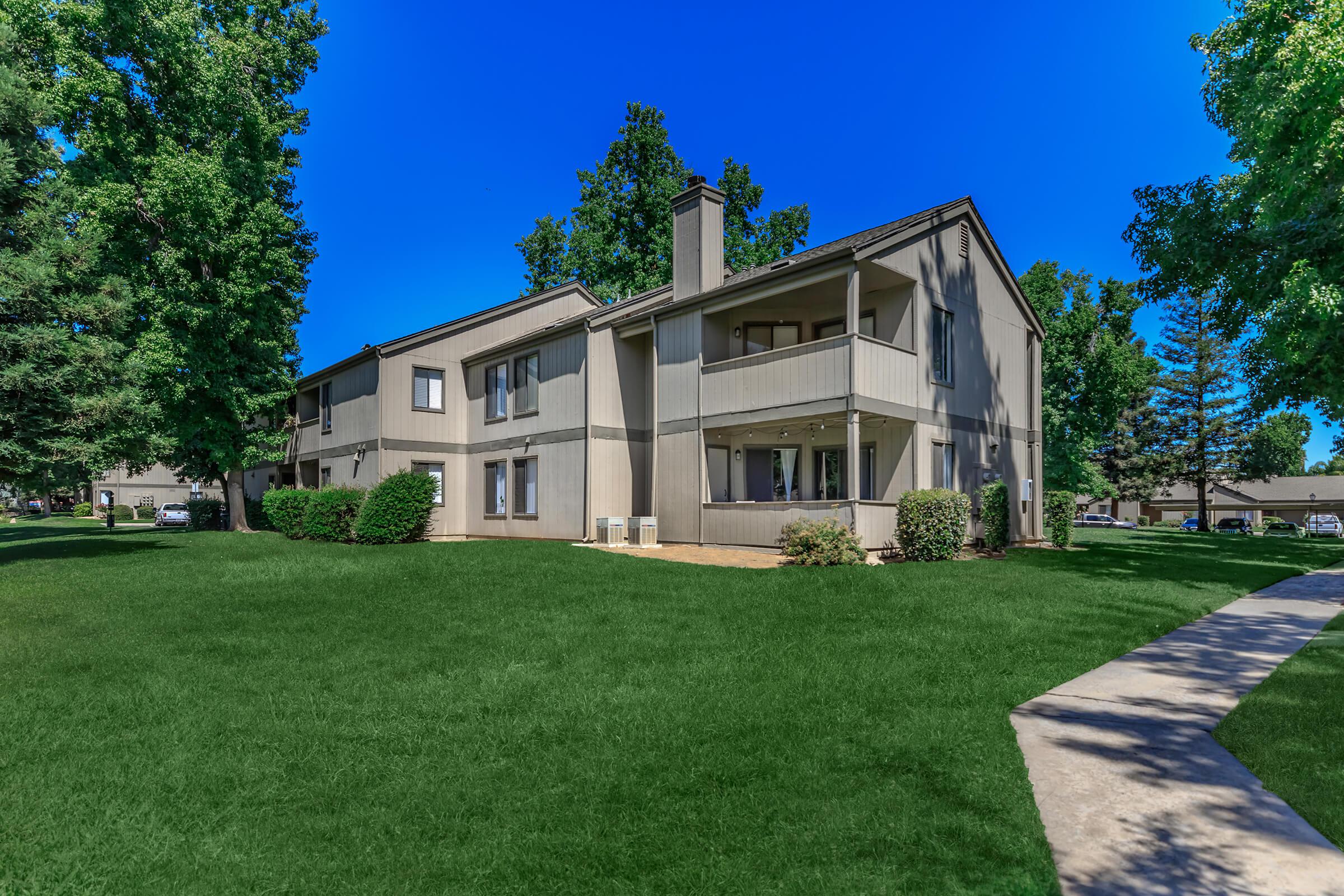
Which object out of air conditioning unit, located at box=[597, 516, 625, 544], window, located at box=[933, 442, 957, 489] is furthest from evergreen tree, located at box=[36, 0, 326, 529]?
window, located at box=[933, 442, 957, 489]

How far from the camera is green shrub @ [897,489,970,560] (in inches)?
552

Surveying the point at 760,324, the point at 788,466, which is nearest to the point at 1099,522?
the point at 788,466

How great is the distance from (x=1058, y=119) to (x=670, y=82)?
20.9 metres

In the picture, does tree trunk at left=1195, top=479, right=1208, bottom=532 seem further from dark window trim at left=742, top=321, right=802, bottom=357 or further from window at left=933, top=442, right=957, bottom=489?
dark window trim at left=742, top=321, right=802, bottom=357

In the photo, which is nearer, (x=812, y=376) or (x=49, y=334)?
(x=49, y=334)

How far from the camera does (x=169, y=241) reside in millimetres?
22016

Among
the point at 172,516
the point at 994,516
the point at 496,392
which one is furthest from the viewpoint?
the point at 172,516

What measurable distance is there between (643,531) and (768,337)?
5835mm

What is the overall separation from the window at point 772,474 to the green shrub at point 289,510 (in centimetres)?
1248

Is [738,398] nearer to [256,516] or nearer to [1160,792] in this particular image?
[1160,792]

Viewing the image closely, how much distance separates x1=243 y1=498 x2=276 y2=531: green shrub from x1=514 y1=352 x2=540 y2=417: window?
12.5 metres

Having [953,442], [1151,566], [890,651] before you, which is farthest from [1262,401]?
[890,651]

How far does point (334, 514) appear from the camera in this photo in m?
19.8

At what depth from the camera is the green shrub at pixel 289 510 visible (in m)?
22.0
